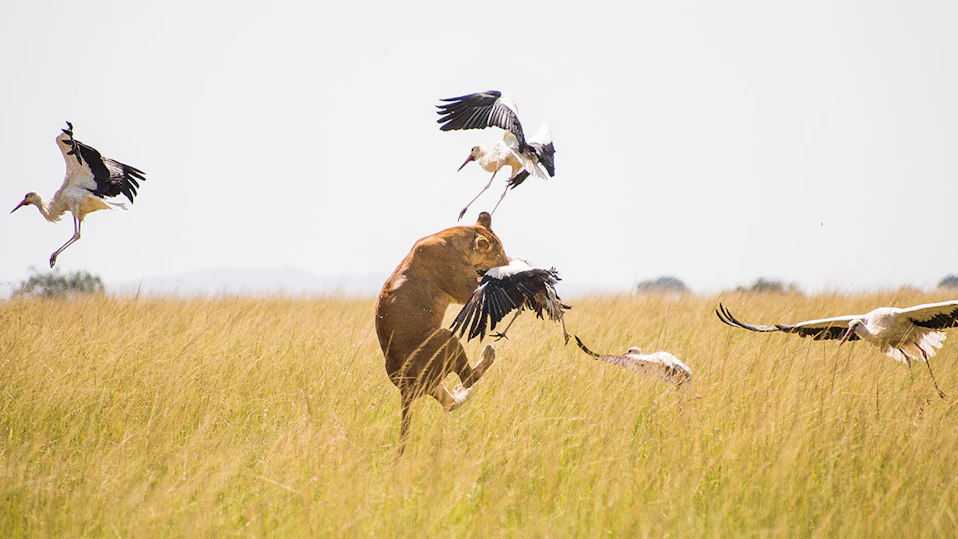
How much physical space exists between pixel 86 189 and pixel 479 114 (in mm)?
5363

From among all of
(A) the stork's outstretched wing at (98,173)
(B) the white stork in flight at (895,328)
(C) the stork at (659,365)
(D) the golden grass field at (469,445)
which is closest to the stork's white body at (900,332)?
(B) the white stork in flight at (895,328)

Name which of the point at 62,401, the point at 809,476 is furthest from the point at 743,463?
the point at 62,401

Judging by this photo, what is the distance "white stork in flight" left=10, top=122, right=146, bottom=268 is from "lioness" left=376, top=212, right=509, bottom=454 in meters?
5.61

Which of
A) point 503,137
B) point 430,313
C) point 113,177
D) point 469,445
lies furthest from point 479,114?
point 113,177

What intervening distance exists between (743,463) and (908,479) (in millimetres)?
866

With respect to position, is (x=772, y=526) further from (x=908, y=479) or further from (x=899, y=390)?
(x=899, y=390)

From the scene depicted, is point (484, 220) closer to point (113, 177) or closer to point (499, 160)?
point (499, 160)

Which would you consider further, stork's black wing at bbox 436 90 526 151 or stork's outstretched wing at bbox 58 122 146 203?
stork's outstretched wing at bbox 58 122 146 203

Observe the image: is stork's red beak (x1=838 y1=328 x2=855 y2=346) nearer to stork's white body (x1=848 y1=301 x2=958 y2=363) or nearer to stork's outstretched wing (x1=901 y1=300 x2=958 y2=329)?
stork's white body (x1=848 y1=301 x2=958 y2=363)

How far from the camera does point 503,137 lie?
7.34 meters

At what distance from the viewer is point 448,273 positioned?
466 cm

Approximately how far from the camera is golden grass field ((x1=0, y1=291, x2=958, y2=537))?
344 cm

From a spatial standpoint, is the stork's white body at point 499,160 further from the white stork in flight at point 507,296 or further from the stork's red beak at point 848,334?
the stork's red beak at point 848,334

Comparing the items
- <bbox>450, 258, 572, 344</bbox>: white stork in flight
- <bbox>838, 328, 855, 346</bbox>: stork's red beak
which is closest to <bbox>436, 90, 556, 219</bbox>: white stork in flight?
<bbox>450, 258, 572, 344</bbox>: white stork in flight
